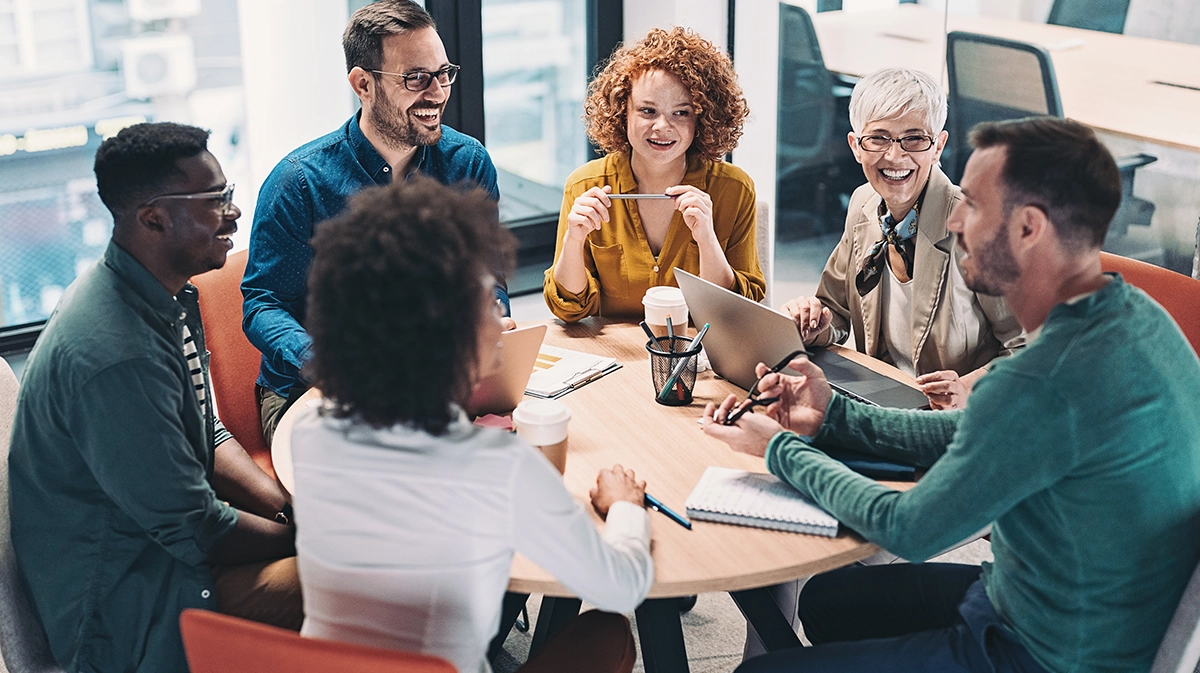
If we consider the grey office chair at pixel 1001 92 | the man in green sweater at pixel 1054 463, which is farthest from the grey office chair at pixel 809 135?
the man in green sweater at pixel 1054 463

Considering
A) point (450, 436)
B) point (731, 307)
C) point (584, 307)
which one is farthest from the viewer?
point (584, 307)

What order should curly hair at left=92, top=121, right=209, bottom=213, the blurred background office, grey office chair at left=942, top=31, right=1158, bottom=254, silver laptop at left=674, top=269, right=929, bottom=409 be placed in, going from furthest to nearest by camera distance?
1. grey office chair at left=942, top=31, right=1158, bottom=254
2. the blurred background office
3. silver laptop at left=674, top=269, right=929, bottom=409
4. curly hair at left=92, top=121, right=209, bottom=213

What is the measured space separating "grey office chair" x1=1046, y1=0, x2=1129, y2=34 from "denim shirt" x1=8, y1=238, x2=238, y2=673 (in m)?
2.81

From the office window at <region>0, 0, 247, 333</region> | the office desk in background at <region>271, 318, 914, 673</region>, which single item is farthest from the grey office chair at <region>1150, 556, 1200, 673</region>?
the office window at <region>0, 0, 247, 333</region>

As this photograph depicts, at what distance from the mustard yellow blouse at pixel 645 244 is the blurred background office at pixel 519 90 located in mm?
1291

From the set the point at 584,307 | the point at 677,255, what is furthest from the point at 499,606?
the point at 677,255

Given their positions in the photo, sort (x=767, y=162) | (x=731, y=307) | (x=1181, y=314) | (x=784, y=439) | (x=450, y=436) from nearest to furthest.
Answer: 1. (x=450, y=436)
2. (x=784, y=439)
3. (x=731, y=307)
4. (x=1181, y=314)
5. (x=767, y=162)

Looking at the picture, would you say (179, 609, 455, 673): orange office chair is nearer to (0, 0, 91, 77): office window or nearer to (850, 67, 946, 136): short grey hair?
(850, 67, 946, 136): short grey hair

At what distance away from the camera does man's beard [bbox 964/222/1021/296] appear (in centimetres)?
154

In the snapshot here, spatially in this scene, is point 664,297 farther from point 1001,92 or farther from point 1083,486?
Answer: point 1001,92

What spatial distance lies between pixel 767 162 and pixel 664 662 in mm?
2823

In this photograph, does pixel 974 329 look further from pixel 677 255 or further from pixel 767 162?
pixel 767 162

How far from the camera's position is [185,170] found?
1784mm

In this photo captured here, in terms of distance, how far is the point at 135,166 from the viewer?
1.75 meters
